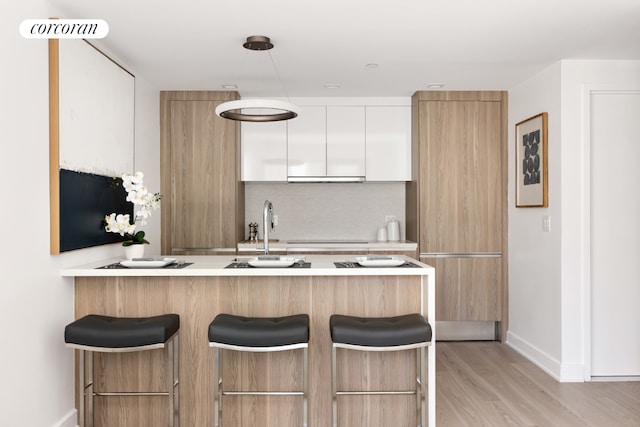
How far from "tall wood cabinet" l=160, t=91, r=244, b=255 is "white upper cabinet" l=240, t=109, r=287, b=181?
9.7 inches

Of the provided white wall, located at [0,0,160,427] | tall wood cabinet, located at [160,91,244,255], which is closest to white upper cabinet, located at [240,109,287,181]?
tall wood cabinet, located at [160,91,244,255]

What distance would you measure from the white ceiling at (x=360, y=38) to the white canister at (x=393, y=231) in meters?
1.51

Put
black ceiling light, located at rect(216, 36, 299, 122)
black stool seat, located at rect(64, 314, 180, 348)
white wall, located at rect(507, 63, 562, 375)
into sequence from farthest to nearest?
white wall, located at rect(507, 63, 562, 375) → black ceiling light, located at rect(216, 36, 299, 122) → black stool seat, located at rect(64, 314, 180, 348)

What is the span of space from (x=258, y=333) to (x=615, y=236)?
Answer: 2946 mm

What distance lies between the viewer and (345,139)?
502 centimetres

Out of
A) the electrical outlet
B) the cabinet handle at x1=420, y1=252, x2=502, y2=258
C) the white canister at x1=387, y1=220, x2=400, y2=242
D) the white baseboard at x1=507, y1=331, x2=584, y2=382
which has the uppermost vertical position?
the electrical outlet

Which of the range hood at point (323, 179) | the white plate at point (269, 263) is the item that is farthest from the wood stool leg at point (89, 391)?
the range hood at point (323, 179)

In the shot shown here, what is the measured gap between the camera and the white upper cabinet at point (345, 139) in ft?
16.5

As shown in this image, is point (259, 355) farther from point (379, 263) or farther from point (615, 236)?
point (615, 236)

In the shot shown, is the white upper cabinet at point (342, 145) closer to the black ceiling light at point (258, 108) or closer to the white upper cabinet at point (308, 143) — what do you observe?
the white upper cabinet at point (308, 143)

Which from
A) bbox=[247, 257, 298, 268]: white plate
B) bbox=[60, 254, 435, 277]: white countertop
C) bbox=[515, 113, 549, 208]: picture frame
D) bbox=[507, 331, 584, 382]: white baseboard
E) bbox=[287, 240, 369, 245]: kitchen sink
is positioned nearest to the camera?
bbox=[60, 254, 435, 277]: white countertop

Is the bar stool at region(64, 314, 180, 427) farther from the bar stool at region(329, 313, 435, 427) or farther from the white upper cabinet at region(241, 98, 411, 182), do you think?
the white upper cabinet at region(241, 98, 411, 182)

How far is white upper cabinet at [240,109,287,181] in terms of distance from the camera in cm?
497

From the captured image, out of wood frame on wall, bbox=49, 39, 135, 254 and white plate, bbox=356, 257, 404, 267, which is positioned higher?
wood frame on wall, bbox=49, 39, 135, 254
